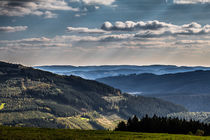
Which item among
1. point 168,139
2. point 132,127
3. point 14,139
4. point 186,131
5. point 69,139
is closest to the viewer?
point 14,139

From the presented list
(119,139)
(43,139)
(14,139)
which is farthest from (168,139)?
(14,139)

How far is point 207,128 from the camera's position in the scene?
470ft

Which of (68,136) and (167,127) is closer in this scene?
(68,136)

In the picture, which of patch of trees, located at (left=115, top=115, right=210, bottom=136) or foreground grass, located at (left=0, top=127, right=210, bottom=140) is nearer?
foreground grass, located at (left=0, top=127, right=210, bottom=140)

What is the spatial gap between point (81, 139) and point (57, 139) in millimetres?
5334

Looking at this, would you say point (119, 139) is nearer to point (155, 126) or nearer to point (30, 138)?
point (30, 138)

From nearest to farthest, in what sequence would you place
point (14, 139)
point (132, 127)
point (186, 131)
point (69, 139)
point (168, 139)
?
point (14, 139), point (69, 139), point (168, 139), point (186, 131), point (132, 127)

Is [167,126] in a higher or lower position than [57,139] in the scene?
lower

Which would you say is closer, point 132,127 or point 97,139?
point 97,139

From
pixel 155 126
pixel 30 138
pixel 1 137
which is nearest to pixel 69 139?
pixel 30 138

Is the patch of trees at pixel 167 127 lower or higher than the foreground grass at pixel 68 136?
lower

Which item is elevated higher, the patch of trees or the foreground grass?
the foreground grass

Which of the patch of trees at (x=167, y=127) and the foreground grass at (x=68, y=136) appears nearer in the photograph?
the foreground grass at (x=68, y=136)

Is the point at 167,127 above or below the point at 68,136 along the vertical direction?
below
